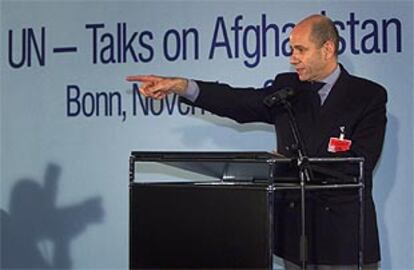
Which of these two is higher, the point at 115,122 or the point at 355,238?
the point at 115,122

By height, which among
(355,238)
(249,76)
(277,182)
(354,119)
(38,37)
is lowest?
(355,238)

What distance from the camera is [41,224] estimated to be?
3.20 meters

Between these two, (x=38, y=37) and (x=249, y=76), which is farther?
(x=38, y=37)

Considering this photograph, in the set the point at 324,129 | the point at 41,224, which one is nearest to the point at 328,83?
the point at 324,129

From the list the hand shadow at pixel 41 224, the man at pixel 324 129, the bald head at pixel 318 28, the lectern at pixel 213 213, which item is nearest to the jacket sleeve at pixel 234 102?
the man at pixel 324 129

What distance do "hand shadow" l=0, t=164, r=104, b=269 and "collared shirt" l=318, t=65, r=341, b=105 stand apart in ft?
4.06

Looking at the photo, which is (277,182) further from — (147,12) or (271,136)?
(147,12)

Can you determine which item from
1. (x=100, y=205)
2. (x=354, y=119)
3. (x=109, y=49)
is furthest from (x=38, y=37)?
(x=354, y=119)

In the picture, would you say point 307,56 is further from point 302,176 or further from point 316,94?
point 302,176

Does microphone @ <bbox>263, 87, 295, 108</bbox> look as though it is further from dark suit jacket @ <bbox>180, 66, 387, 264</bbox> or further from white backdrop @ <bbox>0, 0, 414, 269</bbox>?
white backdrop @ <bbox>0, 0, 414, 269</bbox>

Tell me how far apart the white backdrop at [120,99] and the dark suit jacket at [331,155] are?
609 millimetres

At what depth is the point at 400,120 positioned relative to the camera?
2.74 m

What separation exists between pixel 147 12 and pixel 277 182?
1423 mm

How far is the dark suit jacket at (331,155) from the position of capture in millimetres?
2088
